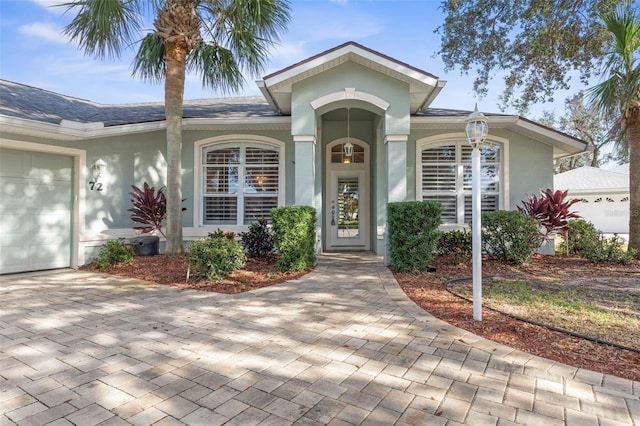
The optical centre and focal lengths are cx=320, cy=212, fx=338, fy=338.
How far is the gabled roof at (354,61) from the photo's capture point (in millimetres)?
7105

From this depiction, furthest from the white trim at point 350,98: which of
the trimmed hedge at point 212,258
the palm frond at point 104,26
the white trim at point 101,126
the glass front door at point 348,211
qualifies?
the palm frond at point 104,26

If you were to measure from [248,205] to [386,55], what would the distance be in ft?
17.3

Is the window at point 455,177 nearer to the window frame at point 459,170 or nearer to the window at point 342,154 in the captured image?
the window frame at point 459,170

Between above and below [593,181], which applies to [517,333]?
below

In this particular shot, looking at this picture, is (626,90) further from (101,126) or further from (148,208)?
(101,126)

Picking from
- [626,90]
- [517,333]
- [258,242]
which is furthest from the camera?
[258,242]

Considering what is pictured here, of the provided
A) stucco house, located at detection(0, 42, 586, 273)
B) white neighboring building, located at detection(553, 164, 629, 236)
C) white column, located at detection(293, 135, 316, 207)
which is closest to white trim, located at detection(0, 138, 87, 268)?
stucco house, located at detection(0, 42, 586, 273)

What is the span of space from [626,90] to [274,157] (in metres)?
8.42

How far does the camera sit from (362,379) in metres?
2.57

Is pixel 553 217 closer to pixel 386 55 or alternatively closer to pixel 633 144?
pixel 633 144

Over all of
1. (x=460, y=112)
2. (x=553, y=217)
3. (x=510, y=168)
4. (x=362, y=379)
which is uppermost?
(x=460, y=112)

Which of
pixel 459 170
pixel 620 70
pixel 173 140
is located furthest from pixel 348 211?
pixel 620 70

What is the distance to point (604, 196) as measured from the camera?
61.4ft

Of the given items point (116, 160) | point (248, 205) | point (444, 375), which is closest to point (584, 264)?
point (444, 375)
